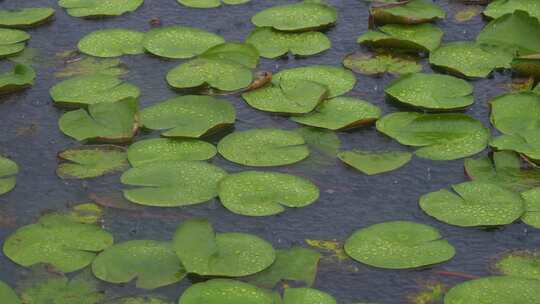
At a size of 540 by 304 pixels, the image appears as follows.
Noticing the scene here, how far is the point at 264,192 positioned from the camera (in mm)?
4707

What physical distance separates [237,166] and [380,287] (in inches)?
40.5

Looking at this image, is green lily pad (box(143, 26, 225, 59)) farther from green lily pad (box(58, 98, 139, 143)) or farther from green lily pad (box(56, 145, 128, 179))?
green lily pad (box(56, 145, 128, 179))

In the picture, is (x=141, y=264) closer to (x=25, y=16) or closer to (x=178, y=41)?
(x=178, y=41)

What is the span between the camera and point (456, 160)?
5.00 meters

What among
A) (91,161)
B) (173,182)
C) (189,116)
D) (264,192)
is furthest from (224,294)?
(189,116)

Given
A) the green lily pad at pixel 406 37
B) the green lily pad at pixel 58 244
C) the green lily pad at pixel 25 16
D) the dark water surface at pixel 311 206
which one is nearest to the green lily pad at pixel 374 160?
the dark water surface at pixel 311 206

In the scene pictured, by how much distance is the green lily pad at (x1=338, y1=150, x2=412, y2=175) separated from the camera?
4.91 m

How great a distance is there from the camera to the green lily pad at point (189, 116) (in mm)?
5141

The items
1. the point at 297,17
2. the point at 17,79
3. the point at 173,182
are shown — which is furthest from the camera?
the point at 297,17

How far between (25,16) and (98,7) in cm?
43

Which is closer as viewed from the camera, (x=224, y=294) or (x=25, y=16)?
(x=224, y=294)

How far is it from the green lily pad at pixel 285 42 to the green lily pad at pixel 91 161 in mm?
1212

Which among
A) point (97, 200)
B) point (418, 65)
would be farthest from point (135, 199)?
point (418, 65)

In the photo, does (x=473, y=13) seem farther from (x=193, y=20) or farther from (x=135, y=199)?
(x=135, y=199)
